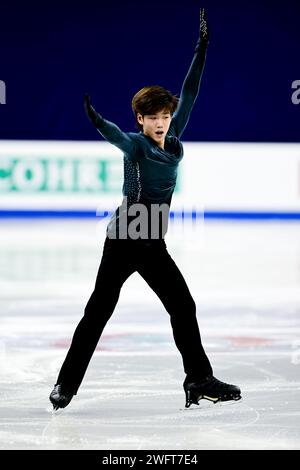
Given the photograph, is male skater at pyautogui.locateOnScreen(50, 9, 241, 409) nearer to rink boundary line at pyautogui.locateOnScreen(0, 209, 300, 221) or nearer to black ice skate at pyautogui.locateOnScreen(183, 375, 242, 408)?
black ice skate at pyautogui.locateOnScreen(183, 375, 242, 408)

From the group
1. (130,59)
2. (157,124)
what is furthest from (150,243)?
(130,59)

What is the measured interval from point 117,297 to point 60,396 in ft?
1.32

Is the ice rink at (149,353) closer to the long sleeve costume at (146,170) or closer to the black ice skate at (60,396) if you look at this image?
the black ice skate at (60,396)

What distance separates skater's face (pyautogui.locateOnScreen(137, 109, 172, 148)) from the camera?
3428 mm

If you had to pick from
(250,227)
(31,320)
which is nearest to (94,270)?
(31,320)

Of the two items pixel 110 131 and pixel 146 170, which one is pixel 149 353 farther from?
pixel 110 131

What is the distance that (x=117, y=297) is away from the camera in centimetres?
354

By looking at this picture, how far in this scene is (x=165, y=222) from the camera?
352 cm

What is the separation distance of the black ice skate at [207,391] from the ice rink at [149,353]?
4 centimetres

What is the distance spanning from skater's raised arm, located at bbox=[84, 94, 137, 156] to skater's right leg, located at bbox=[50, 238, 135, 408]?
1.12 feet
